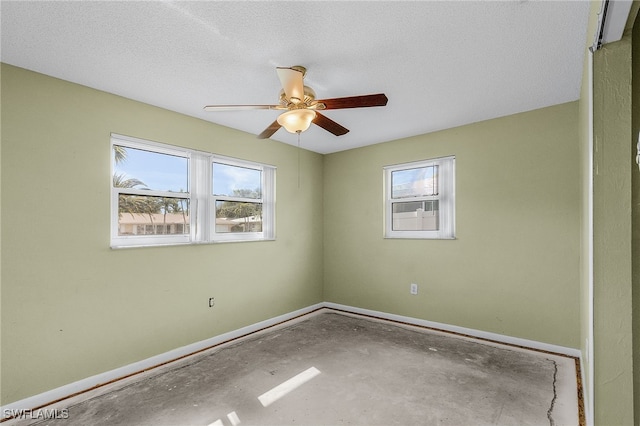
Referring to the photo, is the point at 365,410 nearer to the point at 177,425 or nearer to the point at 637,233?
the point at 177,425

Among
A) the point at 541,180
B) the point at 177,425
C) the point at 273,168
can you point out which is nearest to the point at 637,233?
the point at 541,180

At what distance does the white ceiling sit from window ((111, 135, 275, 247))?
561 millimetres

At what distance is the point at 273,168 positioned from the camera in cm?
429

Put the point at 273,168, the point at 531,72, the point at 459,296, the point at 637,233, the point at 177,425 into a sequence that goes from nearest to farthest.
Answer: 1. the point at 637,233
2. the point at 177,425
3. the point at 531,72
4. the point at 459,296
5. the point at 273,168

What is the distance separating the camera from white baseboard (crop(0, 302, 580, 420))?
2314mm

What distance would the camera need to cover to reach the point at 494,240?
3.51 m

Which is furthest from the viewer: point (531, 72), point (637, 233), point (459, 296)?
point (459, 296)

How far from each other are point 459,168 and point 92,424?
4.12 metres

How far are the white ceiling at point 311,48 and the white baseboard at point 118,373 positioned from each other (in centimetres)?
244

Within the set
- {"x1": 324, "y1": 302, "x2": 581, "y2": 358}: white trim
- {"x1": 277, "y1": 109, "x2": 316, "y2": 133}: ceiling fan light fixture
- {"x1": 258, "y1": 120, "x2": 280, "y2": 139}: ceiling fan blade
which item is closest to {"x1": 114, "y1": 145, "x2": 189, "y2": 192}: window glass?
{"x1": 258, "y1": 120, "x2": 280, "y2": 139}: ceiling fan blade

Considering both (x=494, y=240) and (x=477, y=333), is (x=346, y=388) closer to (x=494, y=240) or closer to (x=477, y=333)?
(x=477, y=333)

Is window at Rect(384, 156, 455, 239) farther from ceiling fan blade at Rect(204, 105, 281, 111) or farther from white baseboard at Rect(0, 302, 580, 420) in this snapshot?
ceiling fan blade at Rect(204, 105, 281, 111)

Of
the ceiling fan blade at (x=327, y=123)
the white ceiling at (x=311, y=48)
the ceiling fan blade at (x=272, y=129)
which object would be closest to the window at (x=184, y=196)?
the white ceiling at (x=311, y=48)

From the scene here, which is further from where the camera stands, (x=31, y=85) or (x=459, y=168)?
(x=459, y=168)
